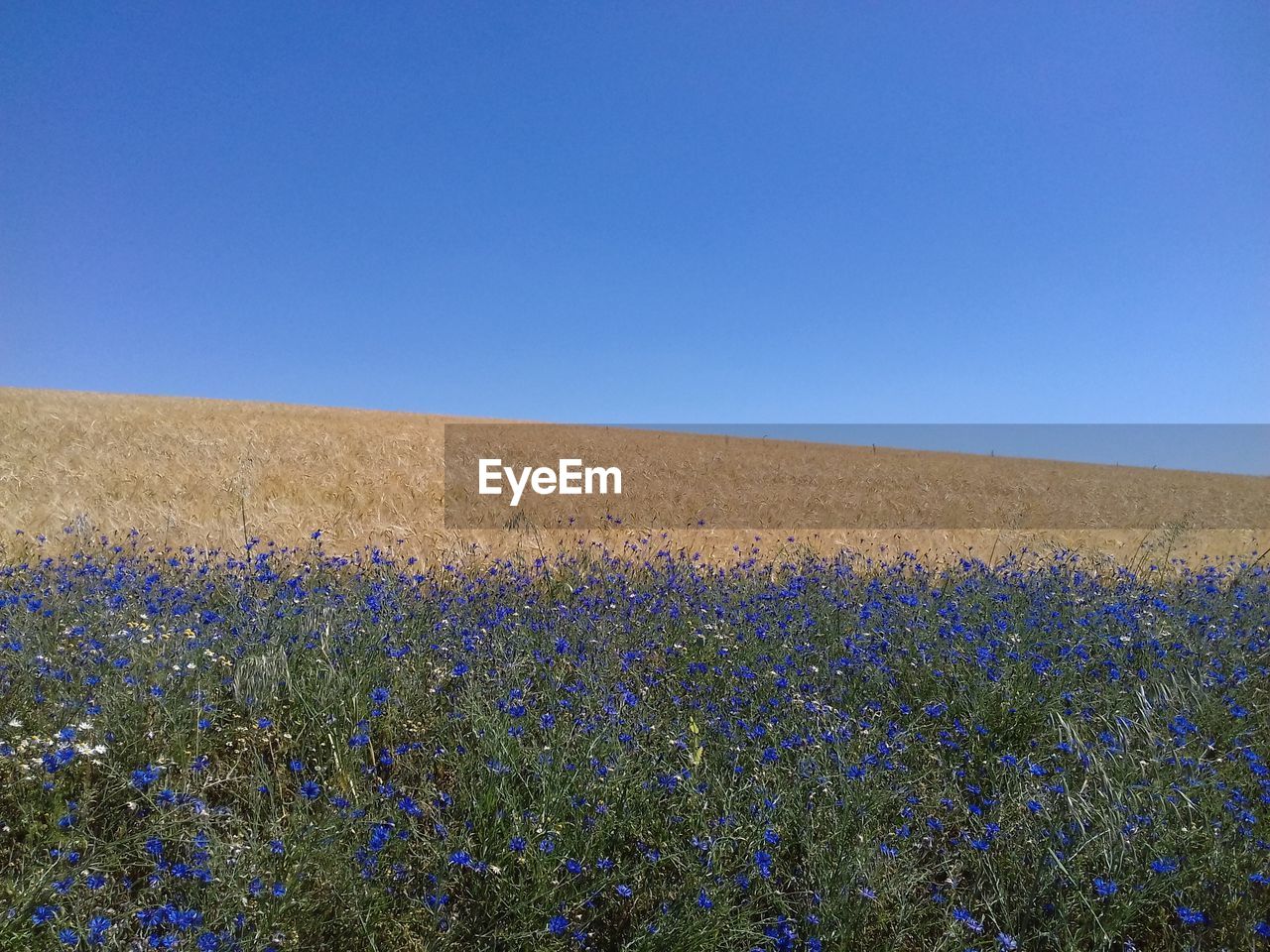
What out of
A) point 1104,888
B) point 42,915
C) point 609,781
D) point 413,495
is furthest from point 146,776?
point 413,495

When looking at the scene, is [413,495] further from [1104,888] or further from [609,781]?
[1104,888]

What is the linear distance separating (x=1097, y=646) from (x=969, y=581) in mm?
2635

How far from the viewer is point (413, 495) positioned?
39.4ft

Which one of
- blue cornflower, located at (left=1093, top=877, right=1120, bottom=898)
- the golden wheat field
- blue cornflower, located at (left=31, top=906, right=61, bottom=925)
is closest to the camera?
blue cornflower, located at (left=31, top=906, right=61, bottom=925)

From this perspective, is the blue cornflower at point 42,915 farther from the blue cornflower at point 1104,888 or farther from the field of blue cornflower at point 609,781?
the blue cornflower at point 1104,888

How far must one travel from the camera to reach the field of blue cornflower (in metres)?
2.51

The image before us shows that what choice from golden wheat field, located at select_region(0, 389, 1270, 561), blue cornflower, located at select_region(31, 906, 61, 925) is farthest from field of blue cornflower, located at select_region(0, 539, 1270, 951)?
golden wheat field, located at select_region(0, 389, 1270, 561)

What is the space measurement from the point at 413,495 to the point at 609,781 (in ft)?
32.4

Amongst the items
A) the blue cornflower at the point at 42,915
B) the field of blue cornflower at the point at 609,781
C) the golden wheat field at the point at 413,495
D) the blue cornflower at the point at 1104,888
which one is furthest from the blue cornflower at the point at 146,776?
the golden wheat field at the point at 413,495

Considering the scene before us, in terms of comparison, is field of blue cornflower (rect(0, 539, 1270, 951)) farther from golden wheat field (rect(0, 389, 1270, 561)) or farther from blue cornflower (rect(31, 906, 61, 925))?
golden wheat field (rect(0, 389, 1270, 561))

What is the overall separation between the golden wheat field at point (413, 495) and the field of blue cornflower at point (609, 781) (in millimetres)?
3726

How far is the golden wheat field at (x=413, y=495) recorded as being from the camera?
8.73 m

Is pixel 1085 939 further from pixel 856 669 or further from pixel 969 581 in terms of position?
pixel 969 581

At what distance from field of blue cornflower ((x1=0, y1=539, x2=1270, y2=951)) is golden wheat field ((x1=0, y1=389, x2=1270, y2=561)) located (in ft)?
12.2
